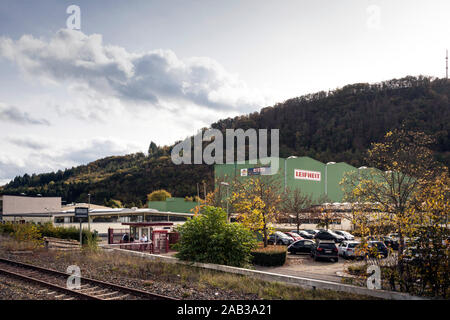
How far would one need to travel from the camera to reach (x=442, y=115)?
103 meters

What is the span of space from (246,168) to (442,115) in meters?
73.5

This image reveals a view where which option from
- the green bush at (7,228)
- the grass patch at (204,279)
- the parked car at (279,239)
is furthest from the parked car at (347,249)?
the green bush at (7,228)

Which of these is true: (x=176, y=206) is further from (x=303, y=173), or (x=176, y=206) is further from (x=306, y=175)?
(x=306, y=175)

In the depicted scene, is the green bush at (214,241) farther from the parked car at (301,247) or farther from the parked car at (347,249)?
the parked car at (347,249)

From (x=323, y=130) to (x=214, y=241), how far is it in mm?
112955

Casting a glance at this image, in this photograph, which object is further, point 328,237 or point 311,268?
point 328,237

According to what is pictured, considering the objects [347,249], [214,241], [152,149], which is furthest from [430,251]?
[152,149]

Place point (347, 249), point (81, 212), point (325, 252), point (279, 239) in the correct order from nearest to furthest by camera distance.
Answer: point (81, 212), point (325, 252), point (347, 249), point (279, 239)

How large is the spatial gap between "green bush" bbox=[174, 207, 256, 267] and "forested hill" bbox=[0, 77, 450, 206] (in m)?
77.3

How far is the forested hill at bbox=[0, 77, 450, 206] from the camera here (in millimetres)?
104875

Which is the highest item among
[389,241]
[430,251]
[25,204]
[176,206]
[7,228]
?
[430,251]

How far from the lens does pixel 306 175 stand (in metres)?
58.4

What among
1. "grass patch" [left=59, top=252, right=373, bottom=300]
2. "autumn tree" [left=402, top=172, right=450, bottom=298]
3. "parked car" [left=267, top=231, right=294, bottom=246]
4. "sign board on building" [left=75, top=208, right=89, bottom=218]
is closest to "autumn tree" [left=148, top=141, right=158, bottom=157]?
"parked car" [left=267, top=231, right=294, bottom=246]

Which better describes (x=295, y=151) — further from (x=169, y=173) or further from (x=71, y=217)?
(x=71, y=217)
